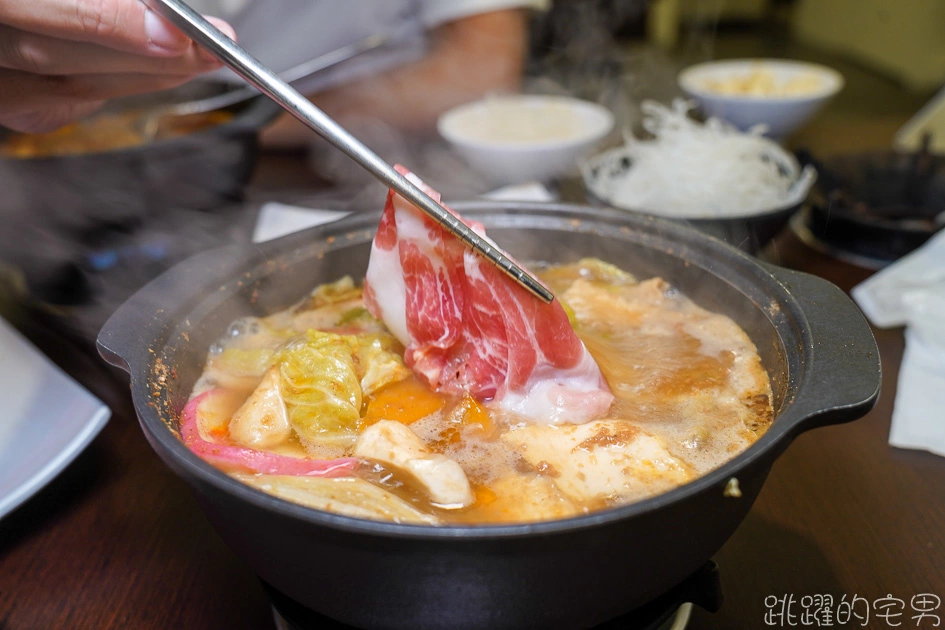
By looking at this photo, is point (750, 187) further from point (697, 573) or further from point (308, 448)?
point (308, 448)

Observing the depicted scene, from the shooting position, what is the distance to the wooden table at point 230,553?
141 cm

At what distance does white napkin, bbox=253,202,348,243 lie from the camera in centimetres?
259

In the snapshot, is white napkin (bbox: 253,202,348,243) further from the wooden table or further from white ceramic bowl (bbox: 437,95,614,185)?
the wooden table

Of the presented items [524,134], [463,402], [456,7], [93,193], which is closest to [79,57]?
[93,193]

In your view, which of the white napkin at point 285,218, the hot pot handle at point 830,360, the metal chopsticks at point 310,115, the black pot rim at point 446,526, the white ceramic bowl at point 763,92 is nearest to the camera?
the black pot rim at point 446,526

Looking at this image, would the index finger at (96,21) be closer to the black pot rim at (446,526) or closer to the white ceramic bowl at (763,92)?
the black pot rim at (446,526)

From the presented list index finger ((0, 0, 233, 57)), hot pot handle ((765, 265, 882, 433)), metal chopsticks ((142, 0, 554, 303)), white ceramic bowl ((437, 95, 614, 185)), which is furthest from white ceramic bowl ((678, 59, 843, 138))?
index finger ((0, 0, 233, 57))

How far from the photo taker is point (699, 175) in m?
2.90

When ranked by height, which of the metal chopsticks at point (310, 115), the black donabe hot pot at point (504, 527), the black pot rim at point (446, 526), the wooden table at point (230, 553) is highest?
the metal chopsticks at point (310, 115)

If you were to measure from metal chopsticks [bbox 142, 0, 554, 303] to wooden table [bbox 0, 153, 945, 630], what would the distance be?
87 centimetres

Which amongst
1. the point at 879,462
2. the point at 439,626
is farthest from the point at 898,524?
the point at 439,626

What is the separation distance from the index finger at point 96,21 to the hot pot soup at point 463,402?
585 mm

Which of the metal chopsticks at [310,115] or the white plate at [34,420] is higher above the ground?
the metal chopsticks at [310,115]

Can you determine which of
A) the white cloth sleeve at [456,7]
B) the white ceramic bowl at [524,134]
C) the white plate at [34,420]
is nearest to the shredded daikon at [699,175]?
the white ceramic bowl at [524,134]
